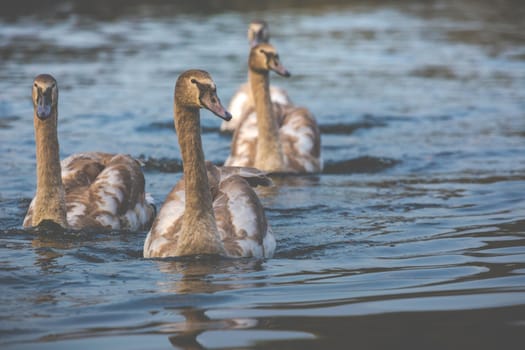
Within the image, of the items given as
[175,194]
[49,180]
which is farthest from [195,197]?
[49,180]

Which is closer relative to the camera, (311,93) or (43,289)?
(43,289)

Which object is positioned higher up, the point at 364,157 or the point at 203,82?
the point at 203,82

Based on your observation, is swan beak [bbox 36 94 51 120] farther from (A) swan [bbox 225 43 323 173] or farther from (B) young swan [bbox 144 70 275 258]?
(A) swan [bbox 225 43 323 173]

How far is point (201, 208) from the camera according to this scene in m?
9.65

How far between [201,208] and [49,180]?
2.35 meters

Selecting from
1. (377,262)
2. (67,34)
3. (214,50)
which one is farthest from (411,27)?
(377,262)

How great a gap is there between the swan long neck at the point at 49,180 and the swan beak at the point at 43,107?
383 millimetres

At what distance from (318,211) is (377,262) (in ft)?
9.99

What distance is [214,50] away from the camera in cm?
2817

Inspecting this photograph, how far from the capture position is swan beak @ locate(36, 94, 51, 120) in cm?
1062

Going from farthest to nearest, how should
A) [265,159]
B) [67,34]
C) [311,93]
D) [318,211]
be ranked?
[67,34]
[311,93]
[265,159]
[318,211]

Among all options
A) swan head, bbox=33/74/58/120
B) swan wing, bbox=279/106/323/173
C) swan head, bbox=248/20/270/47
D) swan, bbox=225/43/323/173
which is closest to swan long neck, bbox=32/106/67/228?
swan head, bbox=33/74/58/120

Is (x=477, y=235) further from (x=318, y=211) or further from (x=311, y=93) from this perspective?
(x=311, y=93)

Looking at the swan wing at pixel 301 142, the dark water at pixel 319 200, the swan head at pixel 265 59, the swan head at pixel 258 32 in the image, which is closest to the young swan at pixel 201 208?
Answer: the dark water at pixel 319 200
